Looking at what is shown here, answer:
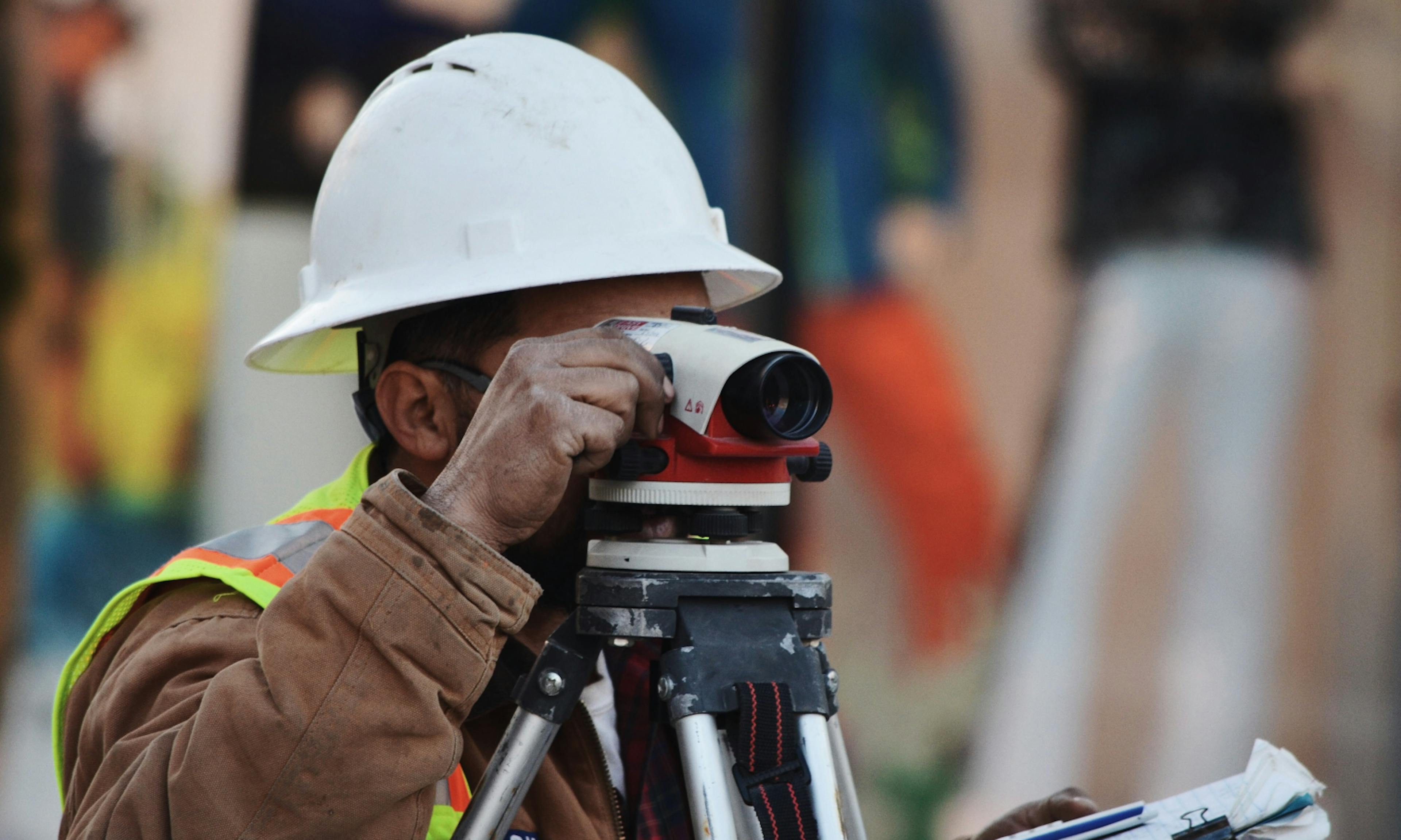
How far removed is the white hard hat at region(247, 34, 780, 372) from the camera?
186cm

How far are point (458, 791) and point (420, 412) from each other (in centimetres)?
58

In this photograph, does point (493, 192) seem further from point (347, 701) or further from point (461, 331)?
point (347, 701)

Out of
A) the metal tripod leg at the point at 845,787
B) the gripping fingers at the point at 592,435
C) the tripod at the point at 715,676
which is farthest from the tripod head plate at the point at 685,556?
the metal tripod leg at the point at 845,787

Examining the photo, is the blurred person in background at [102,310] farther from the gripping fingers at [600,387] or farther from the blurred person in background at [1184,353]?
the blurred person in background at [1184,353]

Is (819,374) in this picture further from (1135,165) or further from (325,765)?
(1135,165)

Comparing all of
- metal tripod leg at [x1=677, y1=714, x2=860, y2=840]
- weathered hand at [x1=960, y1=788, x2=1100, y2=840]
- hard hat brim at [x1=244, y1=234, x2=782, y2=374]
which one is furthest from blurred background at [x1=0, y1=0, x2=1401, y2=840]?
→ metal tripod leg at [x1=677, y1=714, x2=860, y2=840]

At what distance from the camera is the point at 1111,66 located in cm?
473

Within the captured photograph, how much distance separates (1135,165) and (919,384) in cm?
122

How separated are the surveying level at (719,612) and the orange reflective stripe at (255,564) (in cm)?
36

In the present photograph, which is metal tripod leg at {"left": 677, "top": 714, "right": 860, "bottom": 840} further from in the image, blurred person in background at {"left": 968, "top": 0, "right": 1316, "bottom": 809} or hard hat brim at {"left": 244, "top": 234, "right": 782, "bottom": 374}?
blurred person in background at {"left": 968, "top": 0, "right": 1316, "bottom": 809}

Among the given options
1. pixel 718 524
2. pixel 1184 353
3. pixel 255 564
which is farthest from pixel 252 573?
pixel 1184 353

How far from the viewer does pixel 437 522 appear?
135 centimetres

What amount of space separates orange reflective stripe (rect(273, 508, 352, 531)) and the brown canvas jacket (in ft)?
1.24

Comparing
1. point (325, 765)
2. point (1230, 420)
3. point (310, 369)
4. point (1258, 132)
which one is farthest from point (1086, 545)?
point (325, 765)
